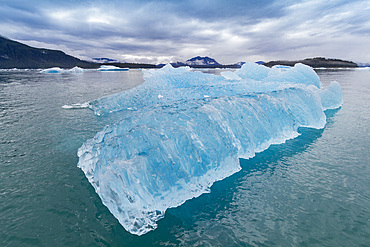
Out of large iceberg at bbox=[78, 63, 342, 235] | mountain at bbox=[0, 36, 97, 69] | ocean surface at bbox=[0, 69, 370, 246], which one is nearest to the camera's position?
ocean surface at bbox=[0, 69, 370, 246]

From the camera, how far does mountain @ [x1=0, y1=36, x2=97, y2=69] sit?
396ft

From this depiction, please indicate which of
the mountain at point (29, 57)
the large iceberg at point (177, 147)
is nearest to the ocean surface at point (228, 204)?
the large iceberg at point (177, 147)

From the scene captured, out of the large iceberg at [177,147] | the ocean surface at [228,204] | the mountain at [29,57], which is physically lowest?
the ocean surface at [228,204]

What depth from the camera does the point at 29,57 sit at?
134375 mm

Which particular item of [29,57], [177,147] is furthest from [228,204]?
[29,57]

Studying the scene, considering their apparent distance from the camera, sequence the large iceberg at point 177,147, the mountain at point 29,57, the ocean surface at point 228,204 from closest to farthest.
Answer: the ocean surface at point 228,204
the large iceberg at point 177,147
the mountain at point 29,57

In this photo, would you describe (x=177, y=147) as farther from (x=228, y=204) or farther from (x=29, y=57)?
(x=29, y=57)

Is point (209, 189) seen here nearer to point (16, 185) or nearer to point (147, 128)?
point (147, 128)

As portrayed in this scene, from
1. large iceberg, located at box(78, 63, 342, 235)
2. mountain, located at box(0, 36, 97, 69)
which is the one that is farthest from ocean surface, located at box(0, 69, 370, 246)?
mountain, located at box(0, 36, 97, 69)

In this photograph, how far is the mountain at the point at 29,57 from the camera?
120613 mm

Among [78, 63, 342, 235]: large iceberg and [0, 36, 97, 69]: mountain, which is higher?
[0, 36, 97, 69]: mountain

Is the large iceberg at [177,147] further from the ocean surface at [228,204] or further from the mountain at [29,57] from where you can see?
the mountain at [29,57]

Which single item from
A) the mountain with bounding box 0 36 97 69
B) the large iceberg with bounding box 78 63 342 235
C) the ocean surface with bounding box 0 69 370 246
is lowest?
the ocean surface with bounding box 0 69 370 246

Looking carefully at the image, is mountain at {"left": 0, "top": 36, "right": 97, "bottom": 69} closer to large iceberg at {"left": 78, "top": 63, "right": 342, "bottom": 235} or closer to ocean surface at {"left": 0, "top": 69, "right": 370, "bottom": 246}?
ocean surface at {"left": 0, "top": 69, "right": 370, "bottom": 246}
